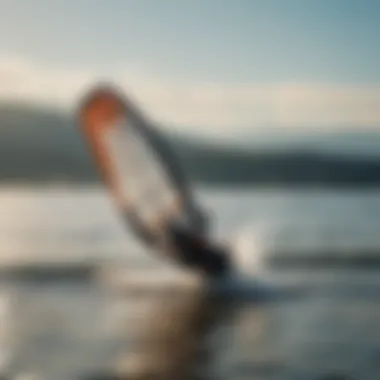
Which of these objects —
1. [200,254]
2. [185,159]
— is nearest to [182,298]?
[200,254]

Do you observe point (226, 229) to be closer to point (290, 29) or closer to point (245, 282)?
point (245, 282)

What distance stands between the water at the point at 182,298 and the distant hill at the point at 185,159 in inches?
0.9

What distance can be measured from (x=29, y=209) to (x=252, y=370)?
1.21 feet

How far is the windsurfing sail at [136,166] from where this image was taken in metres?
1.38

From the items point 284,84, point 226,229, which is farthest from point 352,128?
point 226,229

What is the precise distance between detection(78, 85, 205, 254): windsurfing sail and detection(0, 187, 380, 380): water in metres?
0.02

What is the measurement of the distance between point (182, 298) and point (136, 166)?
0.19 meters

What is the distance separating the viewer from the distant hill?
4.54 ft

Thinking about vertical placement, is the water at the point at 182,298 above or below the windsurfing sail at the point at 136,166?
below

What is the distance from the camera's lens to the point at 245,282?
55.6 inches

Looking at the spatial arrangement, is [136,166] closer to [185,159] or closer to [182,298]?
[185,159]

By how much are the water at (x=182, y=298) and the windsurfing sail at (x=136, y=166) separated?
0.08 feet

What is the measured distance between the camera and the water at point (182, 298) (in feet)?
4.33

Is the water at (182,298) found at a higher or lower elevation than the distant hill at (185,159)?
lower
